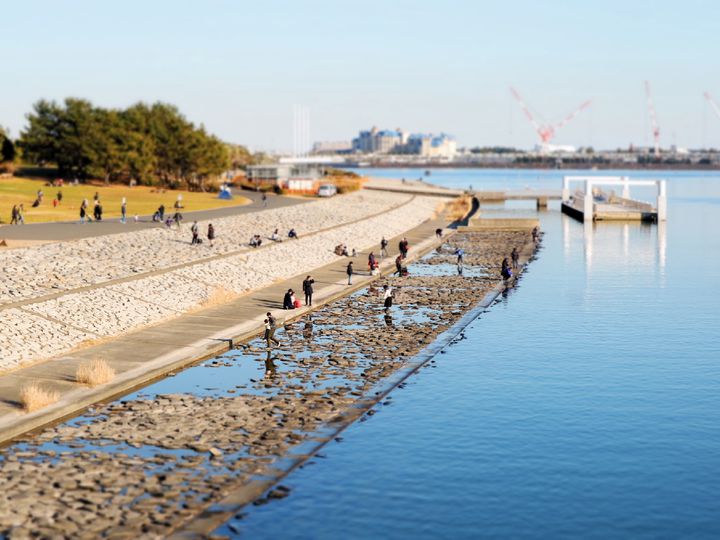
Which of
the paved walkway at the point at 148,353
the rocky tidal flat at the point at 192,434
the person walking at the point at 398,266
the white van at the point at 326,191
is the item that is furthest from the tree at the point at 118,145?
the rocky tidal flat at the point at 192,434

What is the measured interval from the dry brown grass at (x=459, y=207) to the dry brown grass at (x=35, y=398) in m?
105

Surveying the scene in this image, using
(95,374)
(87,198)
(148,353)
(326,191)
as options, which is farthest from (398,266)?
(326,191)

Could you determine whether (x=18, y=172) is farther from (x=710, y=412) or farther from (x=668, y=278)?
(x=710, y=412)

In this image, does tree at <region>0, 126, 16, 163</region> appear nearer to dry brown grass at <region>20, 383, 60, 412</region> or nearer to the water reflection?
the water reflection

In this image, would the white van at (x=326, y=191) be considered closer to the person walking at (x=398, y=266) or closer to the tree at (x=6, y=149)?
the tree at (x=6, y=149)

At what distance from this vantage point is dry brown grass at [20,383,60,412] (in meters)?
30.2

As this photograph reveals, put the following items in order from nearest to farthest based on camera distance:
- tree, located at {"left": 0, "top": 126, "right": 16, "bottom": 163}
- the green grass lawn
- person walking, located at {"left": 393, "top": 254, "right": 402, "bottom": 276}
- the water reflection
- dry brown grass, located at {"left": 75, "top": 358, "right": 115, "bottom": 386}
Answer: dry brown grass, located at {"left": 75, "top": 358, "right": 115, "bottom": 386} < person walking, located at {"left": 393, "top": 254, "right": 402, "bottom": 276} < the water reflection < the green grass lawn < tree, located at {"left": 0, "top": 126, "right": 16, "bottom": 163}

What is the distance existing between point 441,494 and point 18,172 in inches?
4304

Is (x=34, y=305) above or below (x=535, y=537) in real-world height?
above

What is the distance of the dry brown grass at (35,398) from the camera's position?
99.2 feet

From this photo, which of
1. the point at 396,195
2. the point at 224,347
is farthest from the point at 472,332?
the point at 396,195

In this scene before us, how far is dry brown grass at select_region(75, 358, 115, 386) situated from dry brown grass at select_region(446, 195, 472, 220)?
334 feet

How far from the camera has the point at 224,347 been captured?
41750 mm

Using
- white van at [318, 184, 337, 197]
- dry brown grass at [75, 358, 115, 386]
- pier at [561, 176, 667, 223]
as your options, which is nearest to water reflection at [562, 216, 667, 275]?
pier at [561, 176, 667, 223]
